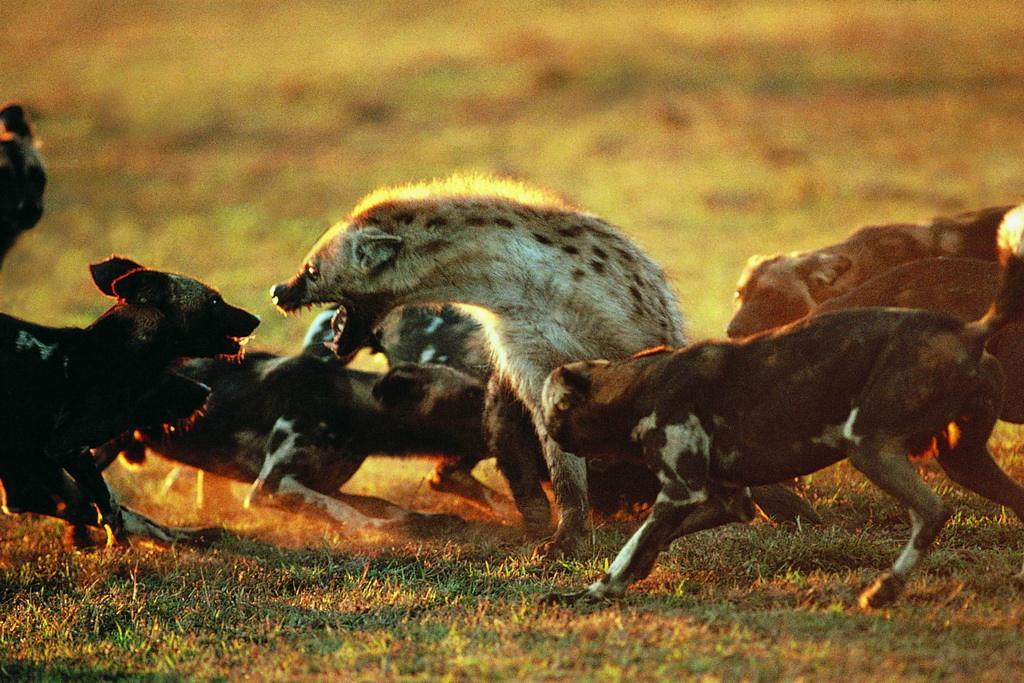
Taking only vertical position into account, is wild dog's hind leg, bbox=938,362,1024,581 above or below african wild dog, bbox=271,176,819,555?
below

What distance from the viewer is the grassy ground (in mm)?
5625

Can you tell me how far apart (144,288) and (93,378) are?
574 millimetres

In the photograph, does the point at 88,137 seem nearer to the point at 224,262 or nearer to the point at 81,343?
the point at 224,262

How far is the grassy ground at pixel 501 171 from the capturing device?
5625 millimetres

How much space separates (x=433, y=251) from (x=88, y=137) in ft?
71.8

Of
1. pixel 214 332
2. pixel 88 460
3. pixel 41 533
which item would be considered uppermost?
pixel 214 332

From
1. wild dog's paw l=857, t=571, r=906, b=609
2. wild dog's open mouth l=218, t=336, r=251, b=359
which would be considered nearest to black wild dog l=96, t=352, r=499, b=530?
wild dog's open mouth l=218, t=336, r=251, b=359

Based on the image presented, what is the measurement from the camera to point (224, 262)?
709 inches

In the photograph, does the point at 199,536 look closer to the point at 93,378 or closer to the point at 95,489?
the point at 95,489

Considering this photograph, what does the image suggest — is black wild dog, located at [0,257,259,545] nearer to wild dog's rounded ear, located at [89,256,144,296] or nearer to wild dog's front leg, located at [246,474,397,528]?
wild dog's rounded ear, located at [89,256,144,296]

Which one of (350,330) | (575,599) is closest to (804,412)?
(575,599)

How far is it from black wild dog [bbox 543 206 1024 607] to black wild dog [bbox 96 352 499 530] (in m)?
2.49

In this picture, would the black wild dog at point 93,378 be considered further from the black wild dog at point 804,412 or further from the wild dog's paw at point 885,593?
the wild dog's paw at point 885,593

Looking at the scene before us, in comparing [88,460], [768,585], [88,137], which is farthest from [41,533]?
[88,137]
